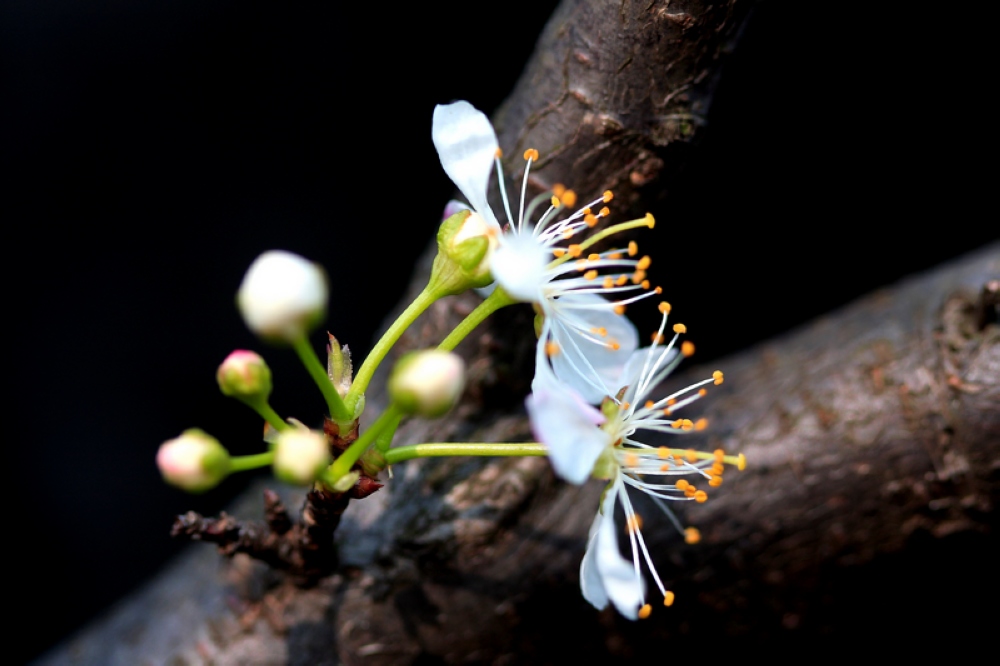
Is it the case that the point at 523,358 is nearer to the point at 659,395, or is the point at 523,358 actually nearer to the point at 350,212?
the point at 659,395

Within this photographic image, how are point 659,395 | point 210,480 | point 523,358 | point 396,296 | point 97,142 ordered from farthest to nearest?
1. point 396,296
2. point 97,142
3. point 659,395
4. point 523,358
5. point 210,480

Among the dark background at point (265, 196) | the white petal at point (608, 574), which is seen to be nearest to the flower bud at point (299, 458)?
the white petal at point (608, 574)

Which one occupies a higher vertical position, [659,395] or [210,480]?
[210,480]

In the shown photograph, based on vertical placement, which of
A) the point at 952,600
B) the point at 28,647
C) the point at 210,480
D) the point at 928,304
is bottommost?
the point at 952,600

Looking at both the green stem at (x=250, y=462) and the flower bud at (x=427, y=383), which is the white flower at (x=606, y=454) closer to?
the flower bud at (x=427, y=383)

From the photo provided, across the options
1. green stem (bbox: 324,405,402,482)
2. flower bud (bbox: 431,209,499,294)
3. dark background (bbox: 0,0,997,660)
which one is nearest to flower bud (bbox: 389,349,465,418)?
green stem (bbox: 324,405,402,482)

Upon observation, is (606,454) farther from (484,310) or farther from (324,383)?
(324,383)

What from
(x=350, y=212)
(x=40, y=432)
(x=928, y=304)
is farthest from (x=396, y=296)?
(x=928, y=304)

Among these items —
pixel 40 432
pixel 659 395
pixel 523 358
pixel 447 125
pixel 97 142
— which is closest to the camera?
pixel 447 125
